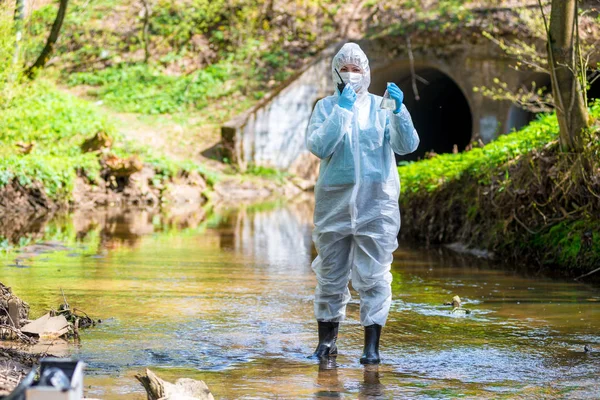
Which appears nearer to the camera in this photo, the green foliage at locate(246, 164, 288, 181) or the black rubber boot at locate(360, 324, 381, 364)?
the black rubber boot at locate(360, 324, 381, 364)

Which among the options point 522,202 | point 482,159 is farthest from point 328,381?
point 482,159

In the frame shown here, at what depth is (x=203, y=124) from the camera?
28.6 meters

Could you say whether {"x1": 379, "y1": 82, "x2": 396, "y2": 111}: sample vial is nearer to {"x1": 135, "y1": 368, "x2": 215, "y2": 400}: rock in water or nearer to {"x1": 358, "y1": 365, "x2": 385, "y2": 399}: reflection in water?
{"x1": 358, "y1": 365, "x2": 385, "y2": 399}: reflection in water

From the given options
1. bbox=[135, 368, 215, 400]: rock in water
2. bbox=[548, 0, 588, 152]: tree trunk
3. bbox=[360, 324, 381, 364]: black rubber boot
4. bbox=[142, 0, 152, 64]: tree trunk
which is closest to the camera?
bbox=[135, 368, 215, 400]: rock in water

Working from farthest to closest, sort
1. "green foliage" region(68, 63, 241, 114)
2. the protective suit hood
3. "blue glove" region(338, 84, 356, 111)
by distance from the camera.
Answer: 1. "green foliage" region(68, 63, 241, 114)
2. the protective suit hood
3. "blue glove" region(338, 84, 356, 111)

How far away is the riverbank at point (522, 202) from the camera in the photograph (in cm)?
982

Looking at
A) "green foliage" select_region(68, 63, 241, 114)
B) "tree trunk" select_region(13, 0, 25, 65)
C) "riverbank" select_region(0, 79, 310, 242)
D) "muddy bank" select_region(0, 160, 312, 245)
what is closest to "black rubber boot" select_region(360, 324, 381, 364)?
"muddy bank" select_region(0, 160, 312, 245)

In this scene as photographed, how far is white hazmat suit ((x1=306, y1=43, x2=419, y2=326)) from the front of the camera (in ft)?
19.6

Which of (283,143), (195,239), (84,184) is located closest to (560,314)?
(195,239)

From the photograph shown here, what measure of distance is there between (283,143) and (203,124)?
8.63ft

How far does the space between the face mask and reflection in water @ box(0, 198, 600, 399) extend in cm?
176

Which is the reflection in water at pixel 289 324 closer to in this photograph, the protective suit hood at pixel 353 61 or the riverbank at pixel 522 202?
the riverbank at pixel 522 202

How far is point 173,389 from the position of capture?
15.0 feet

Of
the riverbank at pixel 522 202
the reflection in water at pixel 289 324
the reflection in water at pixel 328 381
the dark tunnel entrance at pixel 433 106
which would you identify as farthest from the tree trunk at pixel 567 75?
the dark tunnel entrance at pixel 433 106
